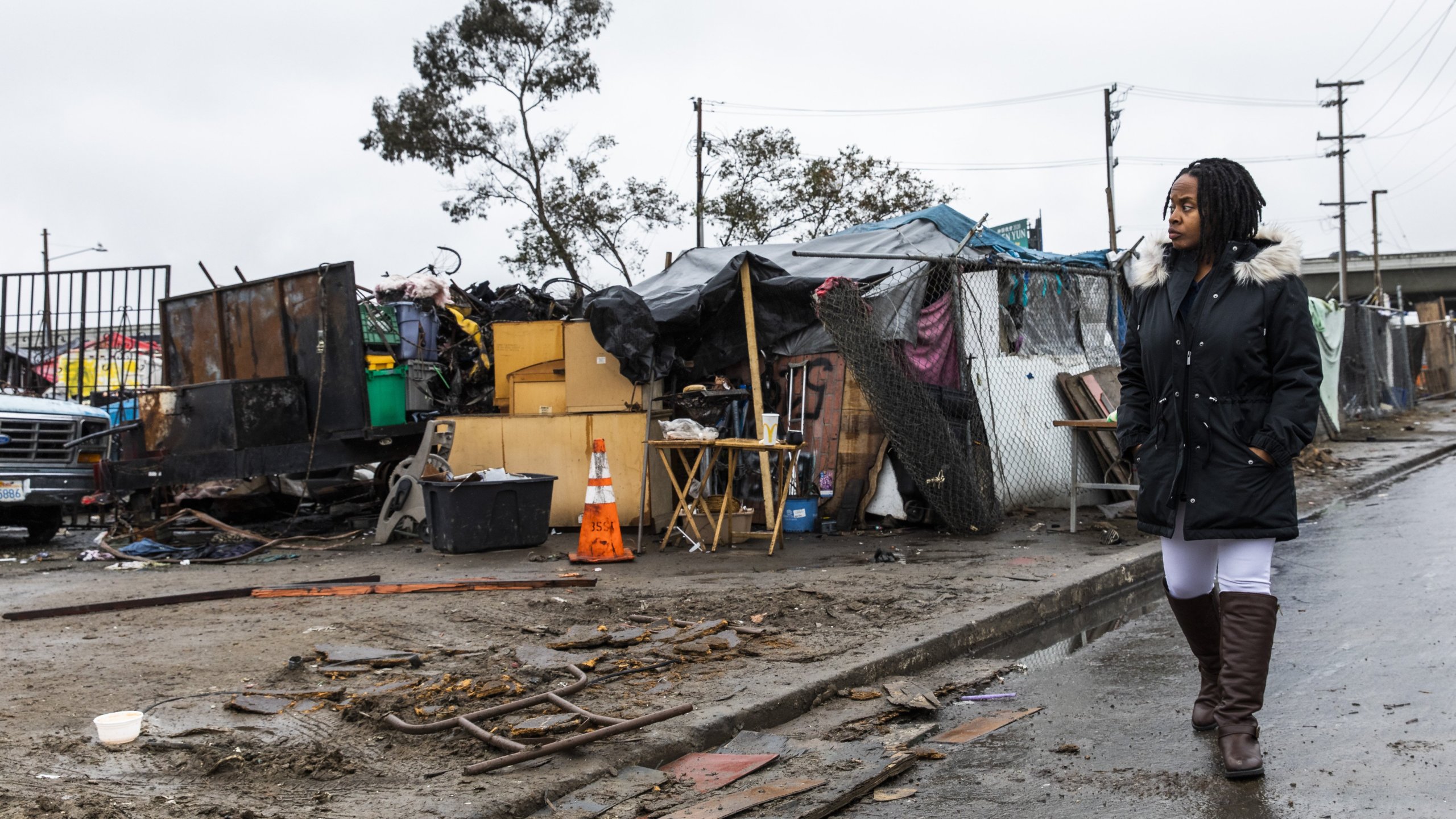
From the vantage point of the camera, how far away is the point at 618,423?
10.4 m

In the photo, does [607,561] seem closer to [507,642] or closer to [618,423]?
[618,423]

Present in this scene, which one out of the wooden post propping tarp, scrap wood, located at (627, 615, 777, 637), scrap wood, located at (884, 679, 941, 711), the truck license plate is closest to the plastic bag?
the wooden post propping tarp

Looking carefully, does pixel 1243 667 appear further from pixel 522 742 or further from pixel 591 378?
pixel 591 378

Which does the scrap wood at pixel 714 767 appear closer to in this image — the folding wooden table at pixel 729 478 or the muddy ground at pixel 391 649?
the muddy ground at pixel 391 649

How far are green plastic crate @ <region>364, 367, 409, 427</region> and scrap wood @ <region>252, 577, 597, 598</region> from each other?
4119 mm

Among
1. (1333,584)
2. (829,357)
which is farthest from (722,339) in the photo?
(1333,584)

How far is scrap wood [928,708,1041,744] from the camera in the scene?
14.2ft

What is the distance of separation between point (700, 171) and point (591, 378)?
2245cm

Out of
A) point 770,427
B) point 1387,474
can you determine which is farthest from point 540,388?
point 1387,474

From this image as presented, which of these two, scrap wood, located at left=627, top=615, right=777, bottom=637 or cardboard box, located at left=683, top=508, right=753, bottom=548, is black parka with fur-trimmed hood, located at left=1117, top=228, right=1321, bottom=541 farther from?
cardboard box, located at left=683, top=508, right=753, bottom=548

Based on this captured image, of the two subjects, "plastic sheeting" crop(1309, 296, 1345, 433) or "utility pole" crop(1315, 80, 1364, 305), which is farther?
"utility pole" crop(1315, 80, 1364, 305)

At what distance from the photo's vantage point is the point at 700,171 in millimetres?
32469

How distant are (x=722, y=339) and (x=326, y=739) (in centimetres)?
683

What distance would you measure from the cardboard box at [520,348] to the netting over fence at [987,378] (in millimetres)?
3173
